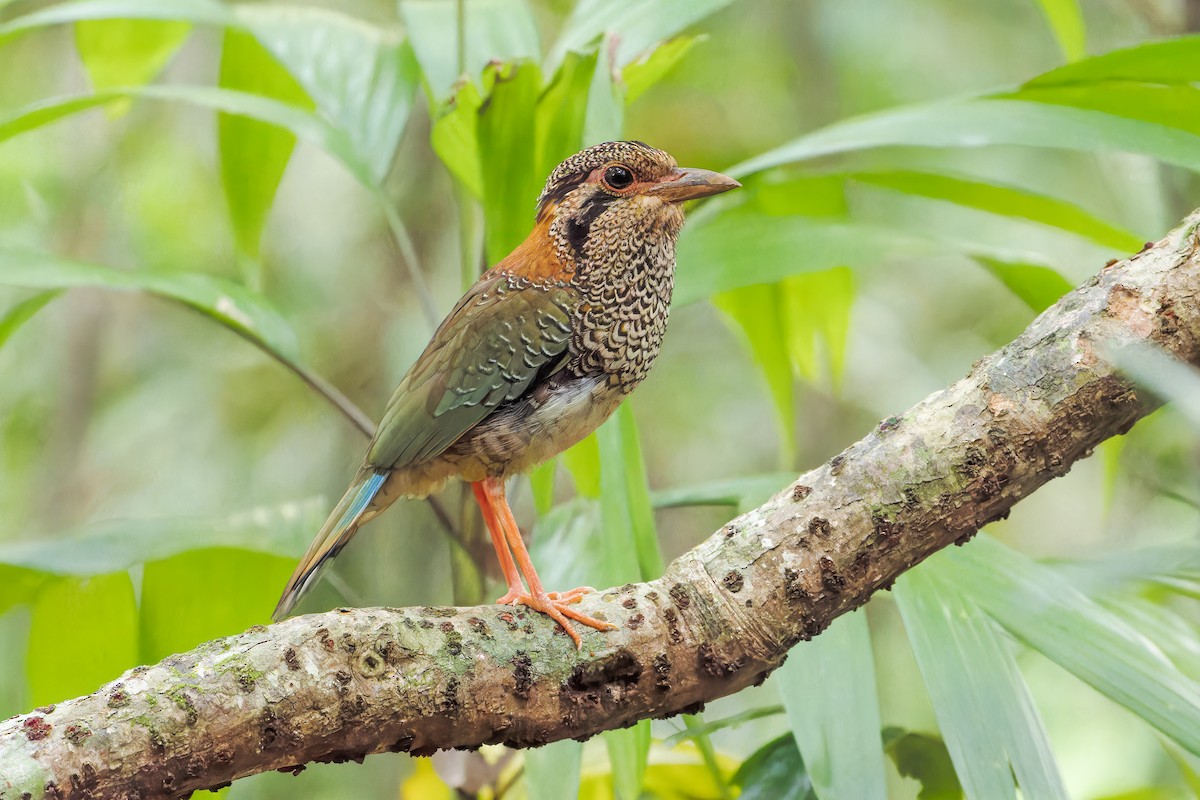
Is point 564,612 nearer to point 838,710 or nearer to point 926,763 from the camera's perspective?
point 838,710

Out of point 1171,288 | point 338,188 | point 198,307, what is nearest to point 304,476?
point 338,188

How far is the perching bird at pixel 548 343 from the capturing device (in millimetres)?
1896

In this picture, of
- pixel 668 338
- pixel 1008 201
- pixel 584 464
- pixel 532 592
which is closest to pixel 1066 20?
pixel 1008 201

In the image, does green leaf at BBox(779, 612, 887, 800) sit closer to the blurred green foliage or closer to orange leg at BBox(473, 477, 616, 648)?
the blurred green foliage

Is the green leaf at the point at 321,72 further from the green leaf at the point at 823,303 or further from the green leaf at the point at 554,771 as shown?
the green leaf at the point at 554,771

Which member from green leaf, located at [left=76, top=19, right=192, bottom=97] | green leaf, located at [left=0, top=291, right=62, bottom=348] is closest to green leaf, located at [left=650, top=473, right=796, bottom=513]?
green leaf, located at [left=0, top=291, right=62, bottom=348]

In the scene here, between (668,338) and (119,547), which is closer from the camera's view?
(119,547)

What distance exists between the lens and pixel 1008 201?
2.54 meters

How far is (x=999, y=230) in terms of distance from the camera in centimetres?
541

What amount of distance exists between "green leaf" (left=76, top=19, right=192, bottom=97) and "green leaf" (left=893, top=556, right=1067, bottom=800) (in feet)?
8.31

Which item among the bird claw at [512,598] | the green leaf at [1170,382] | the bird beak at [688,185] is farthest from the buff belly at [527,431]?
the green leaf at [1170,382]

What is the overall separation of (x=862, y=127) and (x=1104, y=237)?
23.4 inches

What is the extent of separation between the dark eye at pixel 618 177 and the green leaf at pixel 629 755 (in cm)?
95

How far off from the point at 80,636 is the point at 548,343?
1.20m
